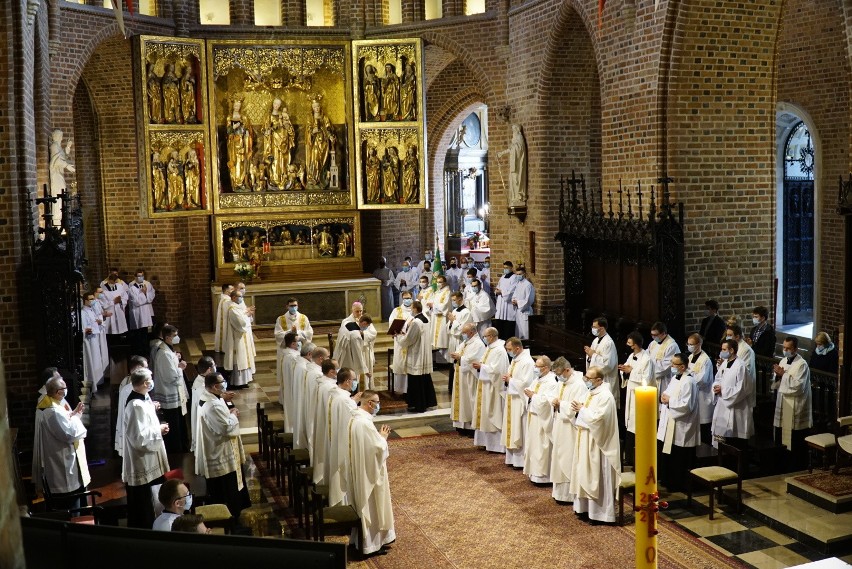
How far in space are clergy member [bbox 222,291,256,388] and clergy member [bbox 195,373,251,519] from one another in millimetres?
6841

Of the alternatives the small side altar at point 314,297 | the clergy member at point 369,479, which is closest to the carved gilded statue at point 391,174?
the small side altar at point 314,297

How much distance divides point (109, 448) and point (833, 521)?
29.4ft

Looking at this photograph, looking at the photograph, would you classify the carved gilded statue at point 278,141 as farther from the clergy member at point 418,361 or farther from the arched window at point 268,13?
the clergy member at point 418,361

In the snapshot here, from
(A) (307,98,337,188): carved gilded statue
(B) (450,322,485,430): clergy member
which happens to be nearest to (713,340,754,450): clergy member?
(B) (450,322,485,430): clergy member

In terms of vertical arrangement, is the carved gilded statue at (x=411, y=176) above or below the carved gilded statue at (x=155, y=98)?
below

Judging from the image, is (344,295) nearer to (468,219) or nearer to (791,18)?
(791,18)

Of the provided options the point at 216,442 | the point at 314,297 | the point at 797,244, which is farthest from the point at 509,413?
the point at 797,244

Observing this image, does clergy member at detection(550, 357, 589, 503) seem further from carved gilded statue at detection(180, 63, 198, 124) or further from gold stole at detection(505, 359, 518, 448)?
carved gilded statue at detection(180, 63, 198, 124)

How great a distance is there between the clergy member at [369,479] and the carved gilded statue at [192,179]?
1129cm

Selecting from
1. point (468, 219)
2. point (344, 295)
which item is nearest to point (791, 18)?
point (344, 295)

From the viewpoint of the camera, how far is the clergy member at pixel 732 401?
11.3 metres

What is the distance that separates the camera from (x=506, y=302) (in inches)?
730

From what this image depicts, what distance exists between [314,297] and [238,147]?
3.77 metres

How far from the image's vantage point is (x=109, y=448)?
12.5m
